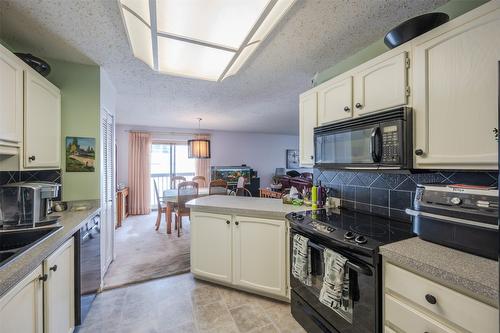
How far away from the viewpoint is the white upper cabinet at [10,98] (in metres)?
1.27

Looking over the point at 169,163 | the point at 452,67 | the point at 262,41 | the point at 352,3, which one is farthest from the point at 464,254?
the point at 169,163

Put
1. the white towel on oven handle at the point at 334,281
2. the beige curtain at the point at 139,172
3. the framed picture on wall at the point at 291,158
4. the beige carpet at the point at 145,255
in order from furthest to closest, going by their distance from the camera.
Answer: the framed picture on wall at the point at 291,158 < the beige curtain at the point at 139,172 < the beige carpet at the point at 145,255 < the white towel on oven handle at the point at 334,281

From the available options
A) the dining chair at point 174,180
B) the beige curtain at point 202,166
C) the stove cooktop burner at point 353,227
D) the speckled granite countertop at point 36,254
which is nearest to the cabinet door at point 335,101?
the stove cooktop burner at point 353,227

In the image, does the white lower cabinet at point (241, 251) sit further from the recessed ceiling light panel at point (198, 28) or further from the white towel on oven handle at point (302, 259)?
the recessed ceiling light panel at point (198, 28)

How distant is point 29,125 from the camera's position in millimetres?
1534

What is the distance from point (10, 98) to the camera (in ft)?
4.42

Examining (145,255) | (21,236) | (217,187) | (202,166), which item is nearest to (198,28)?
(21,236)

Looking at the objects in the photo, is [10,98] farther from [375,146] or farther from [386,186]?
[386,186]

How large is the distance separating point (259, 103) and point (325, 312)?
2894 millimetres

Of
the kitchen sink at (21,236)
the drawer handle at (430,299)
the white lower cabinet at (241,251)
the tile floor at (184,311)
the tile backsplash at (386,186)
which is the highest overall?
the tile backsplash at (386,186)

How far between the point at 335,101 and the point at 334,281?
4.32 feet

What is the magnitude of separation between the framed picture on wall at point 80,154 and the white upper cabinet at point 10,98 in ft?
2.05

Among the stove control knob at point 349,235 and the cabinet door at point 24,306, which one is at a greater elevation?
the stove control knob at point 349,235

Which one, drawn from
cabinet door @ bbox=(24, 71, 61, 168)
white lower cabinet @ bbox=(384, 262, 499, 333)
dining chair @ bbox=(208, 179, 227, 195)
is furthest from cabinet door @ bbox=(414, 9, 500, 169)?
dining chair @ bbox=(208, 179, 227, 195)
